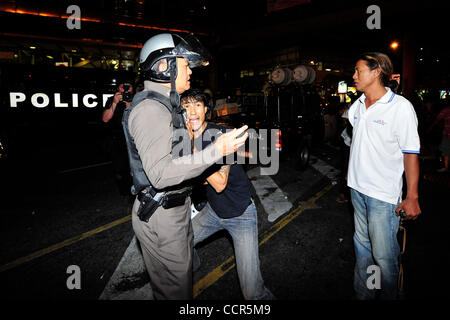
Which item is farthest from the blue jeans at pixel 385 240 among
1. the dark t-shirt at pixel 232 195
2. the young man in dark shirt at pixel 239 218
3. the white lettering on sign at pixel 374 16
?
the white lettering on sign at pixel 374 16

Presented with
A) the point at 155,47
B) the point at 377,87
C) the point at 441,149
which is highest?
the point at 155,47

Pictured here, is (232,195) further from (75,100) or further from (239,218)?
(75,100)

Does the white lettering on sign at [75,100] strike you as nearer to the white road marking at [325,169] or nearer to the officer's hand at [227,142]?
the white road marking at [325,169]

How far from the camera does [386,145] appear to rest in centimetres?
235

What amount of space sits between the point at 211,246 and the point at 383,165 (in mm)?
2651

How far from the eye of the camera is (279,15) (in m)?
17.5

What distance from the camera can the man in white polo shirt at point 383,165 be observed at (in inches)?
88.9

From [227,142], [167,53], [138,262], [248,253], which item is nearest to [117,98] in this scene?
[138,262]

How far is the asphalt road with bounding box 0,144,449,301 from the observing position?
309cm
